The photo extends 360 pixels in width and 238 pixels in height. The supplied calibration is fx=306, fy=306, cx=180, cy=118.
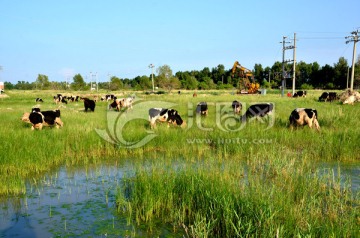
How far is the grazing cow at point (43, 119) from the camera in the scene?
43.0 feet

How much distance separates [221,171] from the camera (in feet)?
21.8

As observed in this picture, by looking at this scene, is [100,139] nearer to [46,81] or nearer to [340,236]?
[340,236]

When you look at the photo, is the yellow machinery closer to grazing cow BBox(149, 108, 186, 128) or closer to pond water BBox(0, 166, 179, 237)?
grazing cow BBox(149, 108, 186, 128)

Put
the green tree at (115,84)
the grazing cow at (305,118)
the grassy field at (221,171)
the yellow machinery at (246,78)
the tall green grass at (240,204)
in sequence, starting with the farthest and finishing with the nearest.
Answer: the green tree at (115,84)
the yellow machinery at (246,78)
the grazing cow at (305,118)
the grassy field at (221,171)
the tall green grass at (240,204)

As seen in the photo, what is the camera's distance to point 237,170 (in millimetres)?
6742

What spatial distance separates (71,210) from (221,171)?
3126mm

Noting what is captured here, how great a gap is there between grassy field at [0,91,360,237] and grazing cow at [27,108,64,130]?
123 centimetres

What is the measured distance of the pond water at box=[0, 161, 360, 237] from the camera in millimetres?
4973

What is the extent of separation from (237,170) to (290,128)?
6.69 m

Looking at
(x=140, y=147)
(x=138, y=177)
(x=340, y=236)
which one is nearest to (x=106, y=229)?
(x=138, y=177)

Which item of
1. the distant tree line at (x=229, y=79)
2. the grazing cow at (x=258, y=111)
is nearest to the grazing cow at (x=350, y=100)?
the grazing cow at (x=258, y=111)

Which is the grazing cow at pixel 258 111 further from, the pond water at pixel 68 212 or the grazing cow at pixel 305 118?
the pond water at pixel 68 212

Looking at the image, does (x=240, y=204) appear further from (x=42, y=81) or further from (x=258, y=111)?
(x=42, y=81)

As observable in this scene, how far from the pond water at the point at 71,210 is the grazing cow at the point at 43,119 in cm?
609
